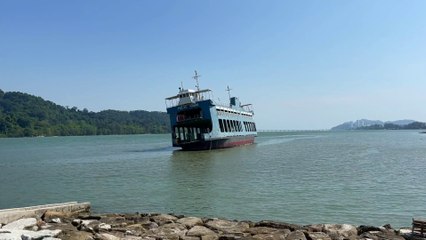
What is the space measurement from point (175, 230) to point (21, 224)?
441cm

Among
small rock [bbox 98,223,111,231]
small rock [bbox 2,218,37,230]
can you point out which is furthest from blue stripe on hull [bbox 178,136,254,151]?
small rock [bbox 98,223,111,231]

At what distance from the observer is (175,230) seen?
10.8 meters

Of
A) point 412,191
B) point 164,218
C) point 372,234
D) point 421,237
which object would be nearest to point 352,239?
point 372,234

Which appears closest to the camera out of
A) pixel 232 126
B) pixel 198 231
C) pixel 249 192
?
pixel 198 231

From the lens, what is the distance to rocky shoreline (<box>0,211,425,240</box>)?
9.87 metres

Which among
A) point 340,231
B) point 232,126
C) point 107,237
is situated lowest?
point 340,231

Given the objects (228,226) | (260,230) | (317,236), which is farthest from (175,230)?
(317,236)

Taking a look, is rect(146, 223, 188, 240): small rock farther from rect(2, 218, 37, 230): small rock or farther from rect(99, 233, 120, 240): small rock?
rect(2, 218, 37, 230): small rock

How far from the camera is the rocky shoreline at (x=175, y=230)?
9867 millimetres

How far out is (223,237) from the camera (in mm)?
9805

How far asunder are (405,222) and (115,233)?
945cm

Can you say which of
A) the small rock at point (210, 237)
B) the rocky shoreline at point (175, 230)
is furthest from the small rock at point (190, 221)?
the small rock at point (210, 237)

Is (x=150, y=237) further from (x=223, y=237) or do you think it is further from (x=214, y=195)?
(x=214, y=195)

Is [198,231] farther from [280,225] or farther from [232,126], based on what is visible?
[232,126]
